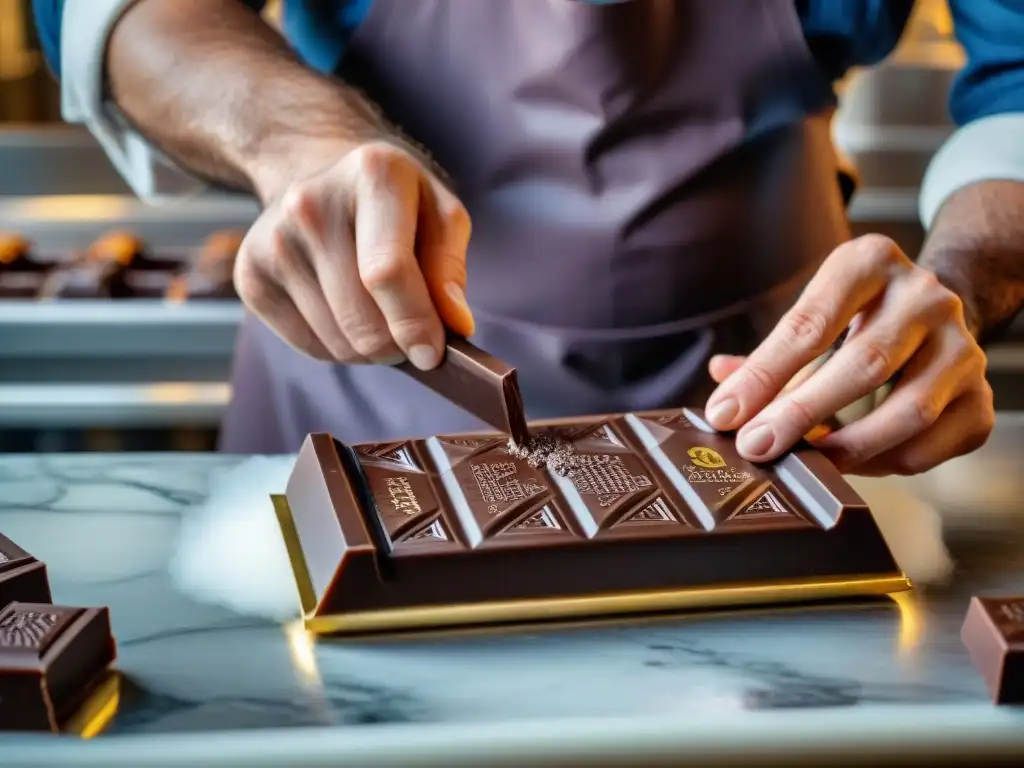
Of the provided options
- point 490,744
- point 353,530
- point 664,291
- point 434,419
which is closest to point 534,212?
point 664,291

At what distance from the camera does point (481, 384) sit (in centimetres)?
105

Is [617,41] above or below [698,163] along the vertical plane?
above

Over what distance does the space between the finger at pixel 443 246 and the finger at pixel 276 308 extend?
151 mm

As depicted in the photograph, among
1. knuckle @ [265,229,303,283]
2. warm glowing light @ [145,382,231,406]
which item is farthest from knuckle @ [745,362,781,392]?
warm glowing light @ [145,382,231,406]

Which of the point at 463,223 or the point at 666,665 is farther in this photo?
the point at 463,223

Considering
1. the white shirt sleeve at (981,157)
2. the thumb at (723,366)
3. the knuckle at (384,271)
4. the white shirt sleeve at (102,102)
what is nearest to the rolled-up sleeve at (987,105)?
the white shirt sleeve at (981,157)

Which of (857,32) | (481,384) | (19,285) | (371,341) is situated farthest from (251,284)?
(19,285)

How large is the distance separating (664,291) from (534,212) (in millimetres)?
197

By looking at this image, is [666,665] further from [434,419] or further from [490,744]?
[434,419]

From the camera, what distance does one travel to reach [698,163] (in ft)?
4.88

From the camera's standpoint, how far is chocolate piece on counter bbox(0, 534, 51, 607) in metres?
0.85

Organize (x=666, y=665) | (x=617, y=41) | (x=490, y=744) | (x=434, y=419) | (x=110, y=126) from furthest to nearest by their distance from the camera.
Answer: (x=110, y=126)
(x=434, y=419)
(x=617, y=41)
(x=666, y=665)
(x=490, y=744)

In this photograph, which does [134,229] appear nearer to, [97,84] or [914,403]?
[97,84]

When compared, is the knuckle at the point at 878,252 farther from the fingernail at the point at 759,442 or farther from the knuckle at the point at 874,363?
the fingernail at the point at 759,442
